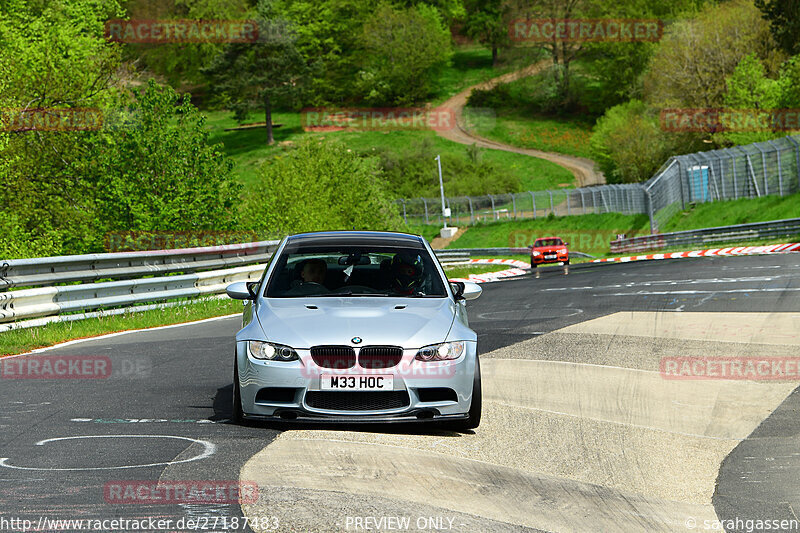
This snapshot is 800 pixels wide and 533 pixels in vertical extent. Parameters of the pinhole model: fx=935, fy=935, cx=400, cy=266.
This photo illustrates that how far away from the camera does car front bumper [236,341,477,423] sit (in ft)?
21.5

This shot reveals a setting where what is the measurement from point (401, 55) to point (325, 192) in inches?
2946

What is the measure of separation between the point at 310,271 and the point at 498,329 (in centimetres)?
656

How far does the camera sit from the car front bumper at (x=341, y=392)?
6566 mm

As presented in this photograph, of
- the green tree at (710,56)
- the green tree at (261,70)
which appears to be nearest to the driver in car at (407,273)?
the green tree at (710,56)

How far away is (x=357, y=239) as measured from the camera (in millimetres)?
8516

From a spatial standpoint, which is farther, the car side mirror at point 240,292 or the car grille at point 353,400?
the car side mirror at point 240,292

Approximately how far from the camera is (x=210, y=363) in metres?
10.8

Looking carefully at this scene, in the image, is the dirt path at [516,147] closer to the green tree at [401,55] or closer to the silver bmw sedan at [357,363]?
the green tree at [401,55]

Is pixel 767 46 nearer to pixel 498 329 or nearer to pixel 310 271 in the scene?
pixel 498 329

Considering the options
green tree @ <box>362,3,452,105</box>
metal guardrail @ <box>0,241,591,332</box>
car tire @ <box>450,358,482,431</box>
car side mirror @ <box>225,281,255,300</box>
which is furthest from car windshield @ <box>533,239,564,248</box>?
green tree @ <box>362,3,452,105</box>

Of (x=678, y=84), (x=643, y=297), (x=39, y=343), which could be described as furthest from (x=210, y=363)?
(x=678, y=84)

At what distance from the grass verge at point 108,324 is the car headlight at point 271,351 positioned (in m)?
6.31

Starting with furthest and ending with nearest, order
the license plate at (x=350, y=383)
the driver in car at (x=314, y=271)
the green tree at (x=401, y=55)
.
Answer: the green tree at (x=401, y=55), the driver in car at (x=314, y=271), the license plate at (x=350, y=383)

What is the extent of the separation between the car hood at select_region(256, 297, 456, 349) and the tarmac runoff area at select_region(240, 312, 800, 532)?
0.67 meters
